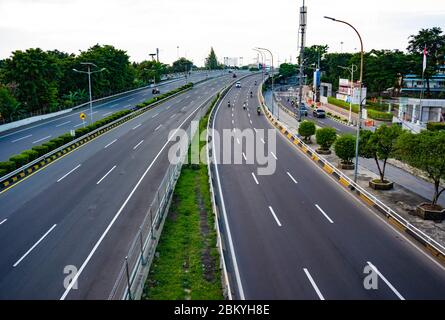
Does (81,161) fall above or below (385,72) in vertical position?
below

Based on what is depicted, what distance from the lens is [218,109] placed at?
67375mm

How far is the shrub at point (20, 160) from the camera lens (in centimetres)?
3128

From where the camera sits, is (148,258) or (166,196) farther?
(166,196)

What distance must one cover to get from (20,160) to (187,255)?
20.1m

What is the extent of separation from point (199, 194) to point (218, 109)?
4126cm

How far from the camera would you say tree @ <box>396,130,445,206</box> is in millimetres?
20922

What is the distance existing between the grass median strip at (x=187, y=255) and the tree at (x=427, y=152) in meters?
12.0

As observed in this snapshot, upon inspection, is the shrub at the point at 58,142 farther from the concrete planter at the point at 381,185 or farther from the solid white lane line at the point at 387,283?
the solid white lane line at the point at 387,283

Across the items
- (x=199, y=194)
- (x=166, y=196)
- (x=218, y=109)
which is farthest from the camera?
(x=218, y=109)

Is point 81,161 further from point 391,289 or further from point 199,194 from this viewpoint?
point 391,289

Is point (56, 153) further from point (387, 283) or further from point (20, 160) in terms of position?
point (387, 283)
